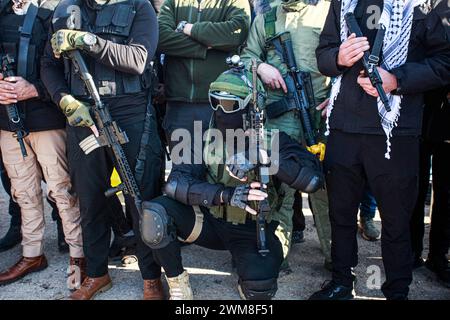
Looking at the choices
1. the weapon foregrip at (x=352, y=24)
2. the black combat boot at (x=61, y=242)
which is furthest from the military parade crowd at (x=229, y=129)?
the black combat boot at (x=61, y=242)

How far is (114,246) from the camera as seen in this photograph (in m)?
4.30

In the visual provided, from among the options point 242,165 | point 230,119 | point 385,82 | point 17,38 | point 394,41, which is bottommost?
point 242,165

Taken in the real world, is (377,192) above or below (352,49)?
below

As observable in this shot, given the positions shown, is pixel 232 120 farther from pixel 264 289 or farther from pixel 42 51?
pixel 42 51

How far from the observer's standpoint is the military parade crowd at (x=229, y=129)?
3105 mm

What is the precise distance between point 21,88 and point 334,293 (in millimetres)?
2634

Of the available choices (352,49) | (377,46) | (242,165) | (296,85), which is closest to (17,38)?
(242,165)

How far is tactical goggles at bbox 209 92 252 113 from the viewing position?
3205 millimetres

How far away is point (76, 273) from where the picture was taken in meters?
3.82

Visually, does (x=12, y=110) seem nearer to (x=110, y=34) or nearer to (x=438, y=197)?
(x=110, y=34)

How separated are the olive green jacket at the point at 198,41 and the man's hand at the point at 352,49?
3.32ft

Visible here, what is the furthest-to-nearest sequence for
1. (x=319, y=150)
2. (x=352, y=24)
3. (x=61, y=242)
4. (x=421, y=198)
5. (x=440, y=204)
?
(x=61, y=242), (x=421, y=198), (x=440, y=204), (x=319, y=150), (x=352, y=24)

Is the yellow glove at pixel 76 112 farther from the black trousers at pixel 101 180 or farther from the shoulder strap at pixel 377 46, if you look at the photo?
the shoulder strap at pixel 377 46
